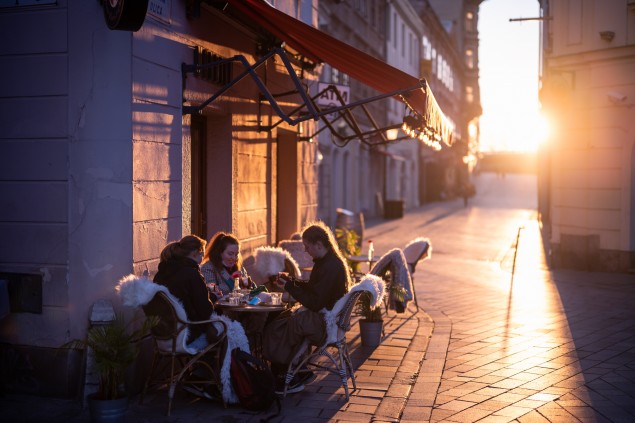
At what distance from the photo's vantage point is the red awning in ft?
26.4

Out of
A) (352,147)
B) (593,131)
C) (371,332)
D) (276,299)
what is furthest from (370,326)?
(352,147)

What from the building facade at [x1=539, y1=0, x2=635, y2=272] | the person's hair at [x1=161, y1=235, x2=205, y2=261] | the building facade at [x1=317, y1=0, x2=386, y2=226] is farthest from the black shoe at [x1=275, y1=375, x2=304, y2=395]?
the building facade at [x1=317, y1=0, x2=386, y2=226]

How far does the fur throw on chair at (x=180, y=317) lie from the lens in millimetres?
5977

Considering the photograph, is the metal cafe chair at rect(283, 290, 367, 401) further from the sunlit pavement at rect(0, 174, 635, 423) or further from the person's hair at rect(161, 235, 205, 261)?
the person's hair at rect(161, 235, 205, 261)

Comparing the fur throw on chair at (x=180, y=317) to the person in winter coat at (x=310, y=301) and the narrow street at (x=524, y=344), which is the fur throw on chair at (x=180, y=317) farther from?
the narrow street at (x=524, y=344)

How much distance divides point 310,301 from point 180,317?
1.13 m

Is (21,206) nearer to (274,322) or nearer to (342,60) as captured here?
(274,322)

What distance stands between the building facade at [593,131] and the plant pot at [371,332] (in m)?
8.52

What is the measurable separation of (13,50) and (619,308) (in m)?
8.62

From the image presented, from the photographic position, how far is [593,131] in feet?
52.2

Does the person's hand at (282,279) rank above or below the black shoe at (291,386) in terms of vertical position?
above

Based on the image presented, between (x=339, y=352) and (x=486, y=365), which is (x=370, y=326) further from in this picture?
(x=339, y=352)

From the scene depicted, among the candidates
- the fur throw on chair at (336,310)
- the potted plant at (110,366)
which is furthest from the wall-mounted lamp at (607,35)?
the potted plant at (110,366)

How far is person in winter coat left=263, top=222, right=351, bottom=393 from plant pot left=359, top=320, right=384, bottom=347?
1.74 meters
